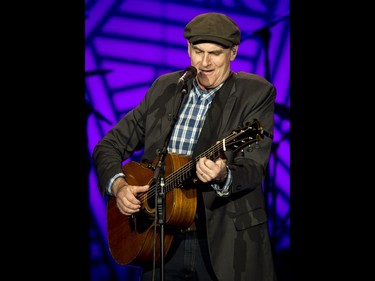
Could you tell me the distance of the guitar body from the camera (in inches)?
110

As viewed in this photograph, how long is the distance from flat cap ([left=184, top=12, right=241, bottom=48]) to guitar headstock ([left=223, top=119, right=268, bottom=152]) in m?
0.56

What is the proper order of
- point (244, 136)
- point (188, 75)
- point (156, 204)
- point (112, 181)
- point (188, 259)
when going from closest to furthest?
1. point (156, 204)
2. point (244, 136)
3. point (188, 75)
4. point (188, 259)
5. point (112, 181)

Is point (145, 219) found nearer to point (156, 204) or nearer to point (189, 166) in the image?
point (189, 166)

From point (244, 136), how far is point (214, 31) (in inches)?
25.0

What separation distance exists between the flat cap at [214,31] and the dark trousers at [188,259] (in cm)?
93

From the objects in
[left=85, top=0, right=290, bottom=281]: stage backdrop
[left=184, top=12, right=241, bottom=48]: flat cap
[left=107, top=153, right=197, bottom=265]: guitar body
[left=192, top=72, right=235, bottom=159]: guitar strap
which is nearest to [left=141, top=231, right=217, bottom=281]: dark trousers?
[left=107, top=153, right=197, bottom=265]: guitar body

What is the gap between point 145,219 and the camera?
Answer: 3045 millimetres

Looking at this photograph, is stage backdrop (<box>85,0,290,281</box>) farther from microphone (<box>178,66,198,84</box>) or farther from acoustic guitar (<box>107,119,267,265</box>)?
microphone (<box>178,66,198,84</box>)

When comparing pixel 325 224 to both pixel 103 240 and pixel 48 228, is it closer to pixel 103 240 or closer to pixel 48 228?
pixel 103 240

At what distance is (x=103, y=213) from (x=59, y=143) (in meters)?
0.70

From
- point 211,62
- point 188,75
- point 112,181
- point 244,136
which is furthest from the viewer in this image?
point 112,181

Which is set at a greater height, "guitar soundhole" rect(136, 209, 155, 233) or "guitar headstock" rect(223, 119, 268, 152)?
"guitar headstock" rect(223, 119, 268, 152)

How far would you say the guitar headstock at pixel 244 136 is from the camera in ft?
8.45

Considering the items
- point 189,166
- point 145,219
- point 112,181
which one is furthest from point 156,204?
point 112,181
